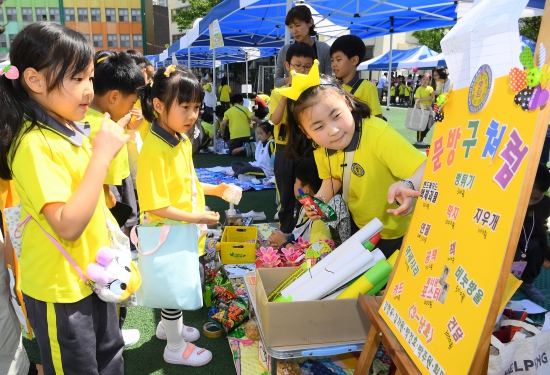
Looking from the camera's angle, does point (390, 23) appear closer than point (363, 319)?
No

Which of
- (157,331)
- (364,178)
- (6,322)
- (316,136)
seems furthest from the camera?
(157,331)

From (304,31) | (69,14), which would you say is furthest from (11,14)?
(304,31)

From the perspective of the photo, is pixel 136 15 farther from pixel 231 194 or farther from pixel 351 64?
pixel 231 194

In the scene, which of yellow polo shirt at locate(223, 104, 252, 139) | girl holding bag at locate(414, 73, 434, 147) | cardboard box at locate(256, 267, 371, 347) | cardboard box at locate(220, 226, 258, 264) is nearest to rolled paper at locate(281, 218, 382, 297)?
cardboard box at locate(256, 267, 371, 347)

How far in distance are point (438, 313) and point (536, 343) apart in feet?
1.86

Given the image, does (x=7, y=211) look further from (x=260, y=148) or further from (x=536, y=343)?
(x=260, y=148)

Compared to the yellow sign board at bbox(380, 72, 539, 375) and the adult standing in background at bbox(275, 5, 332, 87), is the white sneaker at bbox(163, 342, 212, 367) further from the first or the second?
the adult standing in background at bbox(275, 5, 332, 87)

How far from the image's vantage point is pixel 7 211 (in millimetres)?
1415

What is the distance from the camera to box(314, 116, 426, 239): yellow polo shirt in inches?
72.3

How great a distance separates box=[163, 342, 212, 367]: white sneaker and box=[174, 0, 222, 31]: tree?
2489 cm

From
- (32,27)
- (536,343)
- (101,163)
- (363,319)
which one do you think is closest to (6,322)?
(101,163)

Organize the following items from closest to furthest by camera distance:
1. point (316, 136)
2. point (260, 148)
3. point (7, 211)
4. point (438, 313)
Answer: point (438, 313), point (7, 211), point (316, 136), point (260, 148)

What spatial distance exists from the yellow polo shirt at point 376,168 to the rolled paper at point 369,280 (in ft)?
1.39

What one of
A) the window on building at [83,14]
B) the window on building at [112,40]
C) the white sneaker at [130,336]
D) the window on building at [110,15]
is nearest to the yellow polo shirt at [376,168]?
the white sneaker at [130,336]
